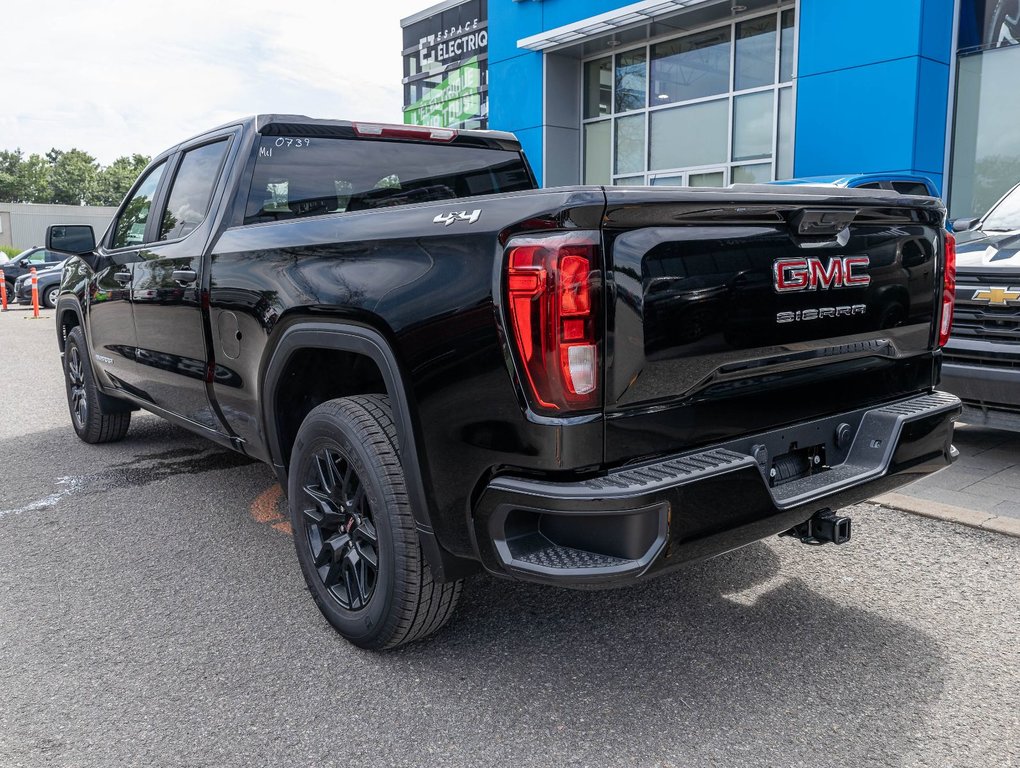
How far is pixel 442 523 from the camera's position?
2.38 m

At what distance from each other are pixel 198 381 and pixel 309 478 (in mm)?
1096

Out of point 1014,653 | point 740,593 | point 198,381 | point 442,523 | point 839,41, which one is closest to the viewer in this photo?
point 442,523

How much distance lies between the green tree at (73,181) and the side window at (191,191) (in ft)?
376

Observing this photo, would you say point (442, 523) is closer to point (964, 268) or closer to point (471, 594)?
point (471, 594)

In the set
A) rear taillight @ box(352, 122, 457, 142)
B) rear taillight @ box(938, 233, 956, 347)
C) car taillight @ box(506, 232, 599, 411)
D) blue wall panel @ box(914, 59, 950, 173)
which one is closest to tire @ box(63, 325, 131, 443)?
rear taillight @ box(352, 122, 457, 142)

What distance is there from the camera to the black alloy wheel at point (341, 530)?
279cm

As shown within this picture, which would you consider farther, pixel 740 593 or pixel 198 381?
pixel 198 381

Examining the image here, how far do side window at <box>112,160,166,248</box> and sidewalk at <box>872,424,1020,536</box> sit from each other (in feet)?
13.7

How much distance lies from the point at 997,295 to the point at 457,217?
3634 millimetres

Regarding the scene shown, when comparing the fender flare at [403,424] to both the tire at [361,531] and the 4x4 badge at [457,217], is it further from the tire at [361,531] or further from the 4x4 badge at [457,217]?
the 4x4 badge at [457,217]

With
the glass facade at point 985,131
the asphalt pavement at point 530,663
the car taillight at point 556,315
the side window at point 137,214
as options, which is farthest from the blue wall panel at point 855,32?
the car taillight at point 556,315

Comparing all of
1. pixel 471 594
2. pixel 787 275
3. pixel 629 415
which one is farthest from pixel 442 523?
pixel 787 275

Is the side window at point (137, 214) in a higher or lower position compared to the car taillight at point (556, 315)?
higher

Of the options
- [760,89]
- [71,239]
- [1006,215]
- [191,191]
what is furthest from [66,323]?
[760,89]
